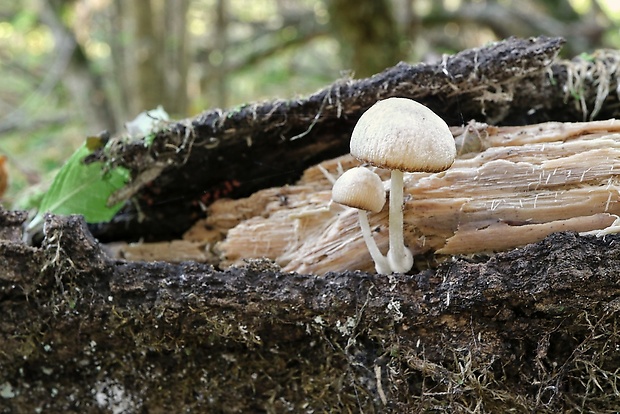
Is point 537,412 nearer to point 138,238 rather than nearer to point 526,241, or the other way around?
point 526,241

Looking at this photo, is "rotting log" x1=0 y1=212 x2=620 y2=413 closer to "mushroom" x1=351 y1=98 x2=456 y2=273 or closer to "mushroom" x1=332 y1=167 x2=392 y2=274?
"mushroom" x1=332 y1=167 x2=392 y2=274

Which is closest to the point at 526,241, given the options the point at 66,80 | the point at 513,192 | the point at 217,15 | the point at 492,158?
the point at 513,192

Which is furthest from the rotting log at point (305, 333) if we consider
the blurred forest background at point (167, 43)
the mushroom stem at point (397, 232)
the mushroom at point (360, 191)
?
the blurred forest background at point (167, 43)

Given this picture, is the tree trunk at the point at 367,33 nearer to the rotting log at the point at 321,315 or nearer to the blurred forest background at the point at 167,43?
the blurred forest background at the point at 167,43

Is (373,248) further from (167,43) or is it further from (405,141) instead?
(167,43)

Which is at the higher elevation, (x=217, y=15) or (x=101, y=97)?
(x=217, y=15)

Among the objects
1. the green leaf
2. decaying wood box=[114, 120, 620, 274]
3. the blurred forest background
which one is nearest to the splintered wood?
decaying wood box=[114, 120, 620, 274]
